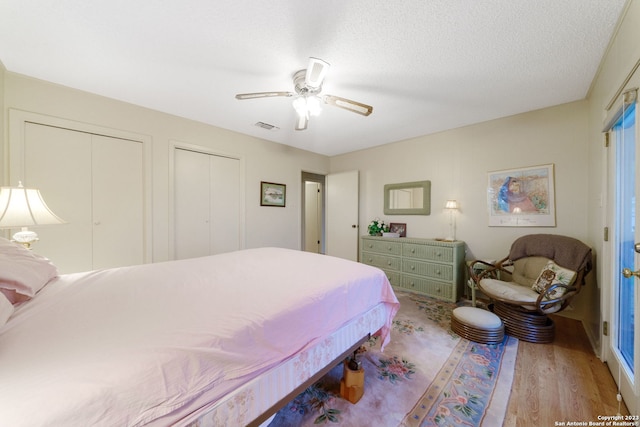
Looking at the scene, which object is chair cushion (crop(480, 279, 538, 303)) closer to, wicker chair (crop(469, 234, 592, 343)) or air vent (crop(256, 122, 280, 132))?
wicker chair (crop(469, 234, 592, 343))

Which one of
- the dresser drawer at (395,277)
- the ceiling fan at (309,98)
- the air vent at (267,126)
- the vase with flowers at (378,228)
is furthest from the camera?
the vase with flowers at (378,228)

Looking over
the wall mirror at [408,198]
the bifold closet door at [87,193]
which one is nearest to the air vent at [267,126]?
the bifold closet door at [87,193]

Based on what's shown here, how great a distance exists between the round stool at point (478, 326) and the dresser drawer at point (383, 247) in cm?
137

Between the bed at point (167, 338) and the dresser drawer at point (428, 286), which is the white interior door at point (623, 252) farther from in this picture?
the bed at point (167, 338)

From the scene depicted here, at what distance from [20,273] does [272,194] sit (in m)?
3.00

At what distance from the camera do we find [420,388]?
158 cm

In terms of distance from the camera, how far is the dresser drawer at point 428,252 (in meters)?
3.09

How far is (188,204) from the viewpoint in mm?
3105

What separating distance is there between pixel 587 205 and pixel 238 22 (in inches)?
143

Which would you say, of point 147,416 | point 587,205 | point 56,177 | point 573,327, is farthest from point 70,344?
point 587,205

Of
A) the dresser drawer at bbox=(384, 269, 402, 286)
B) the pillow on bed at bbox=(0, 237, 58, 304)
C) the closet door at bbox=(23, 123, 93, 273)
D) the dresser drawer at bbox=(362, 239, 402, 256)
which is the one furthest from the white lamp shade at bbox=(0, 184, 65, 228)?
the dresser drawer at bbox=(384, 269, 402, 286)

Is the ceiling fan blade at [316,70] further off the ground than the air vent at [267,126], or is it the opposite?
the air vent at [267,126]

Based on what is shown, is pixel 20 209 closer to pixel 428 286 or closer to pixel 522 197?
pixel 428 286

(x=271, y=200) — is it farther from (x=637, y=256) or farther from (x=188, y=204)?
(x=637, y=256)
